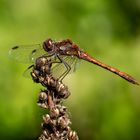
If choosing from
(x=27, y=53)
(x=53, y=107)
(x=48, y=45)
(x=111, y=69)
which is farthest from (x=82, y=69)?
(x=53, y=107)

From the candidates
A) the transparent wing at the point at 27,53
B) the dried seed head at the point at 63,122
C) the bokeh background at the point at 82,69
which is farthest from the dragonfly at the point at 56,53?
the dried seed head at the point at 63,122

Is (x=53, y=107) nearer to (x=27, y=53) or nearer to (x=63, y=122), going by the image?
(x=63, y=122)

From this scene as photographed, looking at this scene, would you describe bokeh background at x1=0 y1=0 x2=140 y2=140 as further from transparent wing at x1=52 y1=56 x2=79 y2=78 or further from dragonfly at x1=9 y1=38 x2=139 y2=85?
transparent wing at x1=52 y1=56 x2=79 y2=78

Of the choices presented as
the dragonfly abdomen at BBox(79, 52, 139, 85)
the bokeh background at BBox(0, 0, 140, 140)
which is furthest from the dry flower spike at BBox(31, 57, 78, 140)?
the bokeh background at BBox(0, 0, 140, 140)

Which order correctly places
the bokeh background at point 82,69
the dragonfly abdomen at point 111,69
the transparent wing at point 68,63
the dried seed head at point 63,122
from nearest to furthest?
the dried seed head at point 63,122, the transparent wing at point 68,63, the dragonfly abdomen at point 111,69, the bokeh background at point 82,69

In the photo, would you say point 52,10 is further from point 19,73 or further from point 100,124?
point 100,124

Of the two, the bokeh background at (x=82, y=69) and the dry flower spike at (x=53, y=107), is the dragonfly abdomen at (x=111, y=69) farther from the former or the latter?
the dry flower spike at (x=53, y=107)
